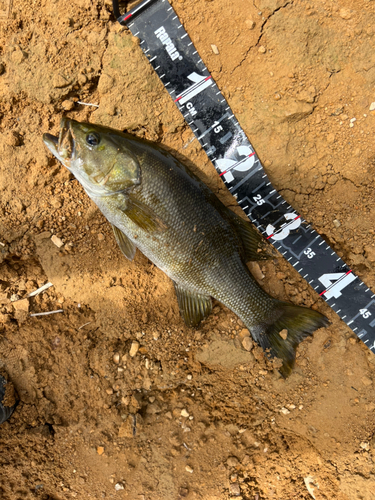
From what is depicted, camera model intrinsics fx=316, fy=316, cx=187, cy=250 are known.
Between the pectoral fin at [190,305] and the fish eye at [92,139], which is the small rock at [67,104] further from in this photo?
the pectoral fin at [190,305]

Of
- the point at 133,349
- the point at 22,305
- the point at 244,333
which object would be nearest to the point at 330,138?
the point at 244,333

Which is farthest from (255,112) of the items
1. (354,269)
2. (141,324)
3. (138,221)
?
(141,324)

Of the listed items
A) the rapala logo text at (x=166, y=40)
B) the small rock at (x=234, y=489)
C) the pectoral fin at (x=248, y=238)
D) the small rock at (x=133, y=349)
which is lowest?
the small rock at (x=234, y=489)

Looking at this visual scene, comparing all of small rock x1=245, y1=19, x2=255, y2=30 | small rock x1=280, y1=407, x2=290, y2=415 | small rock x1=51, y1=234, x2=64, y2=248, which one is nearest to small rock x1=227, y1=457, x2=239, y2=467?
small rock x1=280, y1=407, x2=290, y2=415

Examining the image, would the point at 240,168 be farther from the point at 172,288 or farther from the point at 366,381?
the point at 366,381

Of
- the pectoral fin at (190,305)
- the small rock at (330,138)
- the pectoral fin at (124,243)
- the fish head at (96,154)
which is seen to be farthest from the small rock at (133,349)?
the small rock at (330,138)

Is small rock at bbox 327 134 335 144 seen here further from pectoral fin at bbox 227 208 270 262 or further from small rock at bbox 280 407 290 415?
small rock at bbox 280 407 290 415

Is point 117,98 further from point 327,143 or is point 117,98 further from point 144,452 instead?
point 144,452
